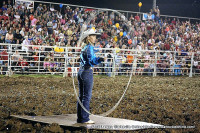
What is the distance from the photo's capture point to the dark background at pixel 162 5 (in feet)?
72.7

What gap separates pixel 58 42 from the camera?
611 inches

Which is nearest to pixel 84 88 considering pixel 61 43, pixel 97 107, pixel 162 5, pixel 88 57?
pixel 88 57

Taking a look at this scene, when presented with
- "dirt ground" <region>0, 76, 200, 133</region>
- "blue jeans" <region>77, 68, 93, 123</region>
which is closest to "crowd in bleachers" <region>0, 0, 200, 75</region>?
"dirt ground" <region>0, 76, 200, 133</region>

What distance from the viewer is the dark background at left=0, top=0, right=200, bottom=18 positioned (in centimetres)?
2216

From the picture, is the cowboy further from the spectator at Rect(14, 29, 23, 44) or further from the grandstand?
the spectator at Rect(14, 29, 23, 44)

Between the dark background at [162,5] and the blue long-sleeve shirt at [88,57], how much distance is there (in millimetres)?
15826

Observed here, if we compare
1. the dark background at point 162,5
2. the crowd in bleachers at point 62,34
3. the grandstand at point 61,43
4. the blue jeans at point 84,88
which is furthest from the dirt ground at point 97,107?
the dark background at point 162,5

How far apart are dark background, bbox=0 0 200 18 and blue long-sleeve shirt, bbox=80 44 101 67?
623 inches

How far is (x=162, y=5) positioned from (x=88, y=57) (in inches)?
858

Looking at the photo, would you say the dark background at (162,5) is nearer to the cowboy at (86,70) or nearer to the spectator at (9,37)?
the spectator at (9,37)

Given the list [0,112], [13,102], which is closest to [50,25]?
[13,102]

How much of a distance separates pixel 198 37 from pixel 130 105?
58.5 feet

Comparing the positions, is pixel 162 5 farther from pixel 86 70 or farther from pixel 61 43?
pixel 86 70

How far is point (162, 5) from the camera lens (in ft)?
84.0
